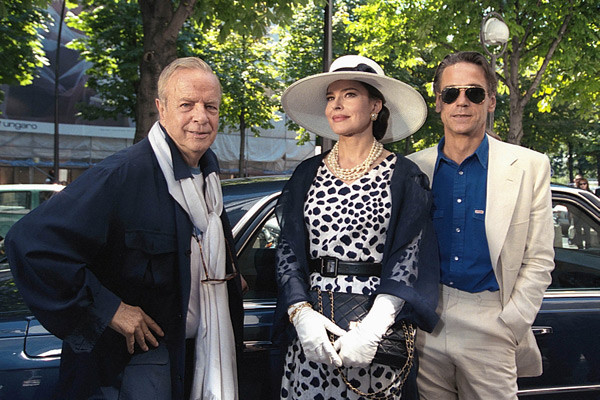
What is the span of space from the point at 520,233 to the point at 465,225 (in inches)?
8.6

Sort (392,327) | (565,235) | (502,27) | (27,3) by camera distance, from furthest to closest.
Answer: (502,27), (27,3), (565,235), (392,327)

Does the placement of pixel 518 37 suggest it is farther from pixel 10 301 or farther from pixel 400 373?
pixel 10 301

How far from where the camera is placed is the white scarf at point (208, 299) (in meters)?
1.96

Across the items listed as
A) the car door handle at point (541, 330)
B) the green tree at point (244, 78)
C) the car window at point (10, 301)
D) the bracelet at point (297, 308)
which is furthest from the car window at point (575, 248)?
the green tree at point (244, 78)

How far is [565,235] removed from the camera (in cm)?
331

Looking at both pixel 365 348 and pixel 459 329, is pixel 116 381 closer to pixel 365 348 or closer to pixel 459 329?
pixel 365 348

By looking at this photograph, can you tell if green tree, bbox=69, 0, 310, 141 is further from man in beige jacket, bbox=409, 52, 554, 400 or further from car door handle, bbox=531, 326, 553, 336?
car door handle, bbox=531, 326, 553, 336

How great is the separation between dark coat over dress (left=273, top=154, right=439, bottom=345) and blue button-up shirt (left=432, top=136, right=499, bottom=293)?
19 cm

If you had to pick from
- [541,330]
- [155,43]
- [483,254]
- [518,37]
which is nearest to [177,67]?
[483,254]

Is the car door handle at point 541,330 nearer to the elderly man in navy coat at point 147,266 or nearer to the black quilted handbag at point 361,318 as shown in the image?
the black quilted handbag at point 361,318

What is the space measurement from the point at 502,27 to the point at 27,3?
6.59 metres

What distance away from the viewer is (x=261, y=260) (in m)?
2.67

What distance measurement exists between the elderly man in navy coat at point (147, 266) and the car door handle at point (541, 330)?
1.54 meters

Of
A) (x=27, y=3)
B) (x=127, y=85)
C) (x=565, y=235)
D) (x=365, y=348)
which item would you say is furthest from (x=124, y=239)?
(x=127, y=85)
